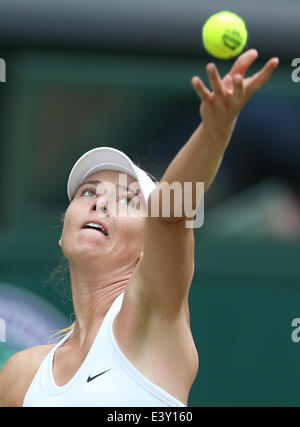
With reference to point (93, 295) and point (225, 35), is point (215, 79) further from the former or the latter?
point (93, 295)

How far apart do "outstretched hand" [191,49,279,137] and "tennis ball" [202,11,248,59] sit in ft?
0.94

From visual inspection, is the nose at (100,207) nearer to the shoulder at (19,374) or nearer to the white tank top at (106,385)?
the white tank top at (106,385)

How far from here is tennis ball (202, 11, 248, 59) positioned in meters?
2.20

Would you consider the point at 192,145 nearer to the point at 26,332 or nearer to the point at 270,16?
the point at 26,332

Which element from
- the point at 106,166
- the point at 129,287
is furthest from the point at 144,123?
the point at 129,287

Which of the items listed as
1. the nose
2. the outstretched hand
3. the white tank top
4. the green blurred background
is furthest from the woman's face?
the green blurred background

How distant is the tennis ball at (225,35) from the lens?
7.23 feet

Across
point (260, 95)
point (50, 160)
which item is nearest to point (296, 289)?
point (260, 95)

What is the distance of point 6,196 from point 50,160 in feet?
1.40

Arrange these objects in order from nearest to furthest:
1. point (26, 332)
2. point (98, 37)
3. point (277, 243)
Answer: point (26, 332) → point (277, 243) → point (98, 37)

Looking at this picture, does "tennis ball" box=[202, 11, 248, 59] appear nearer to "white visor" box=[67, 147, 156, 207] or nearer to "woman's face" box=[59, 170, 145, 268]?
"white visor" box=[67, 147, 156, 207]

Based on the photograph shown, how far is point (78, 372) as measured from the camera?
2.40m

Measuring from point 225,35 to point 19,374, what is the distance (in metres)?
1.41

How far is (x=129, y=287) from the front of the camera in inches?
91.7
